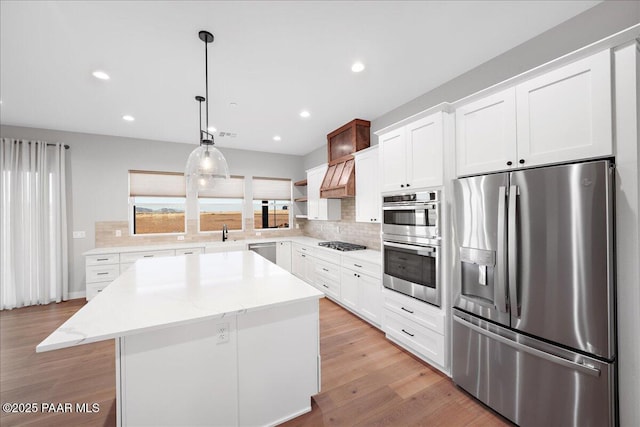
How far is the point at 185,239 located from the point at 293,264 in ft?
7.44

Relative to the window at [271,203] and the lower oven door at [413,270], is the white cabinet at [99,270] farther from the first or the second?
the lower oven door at [413,270]

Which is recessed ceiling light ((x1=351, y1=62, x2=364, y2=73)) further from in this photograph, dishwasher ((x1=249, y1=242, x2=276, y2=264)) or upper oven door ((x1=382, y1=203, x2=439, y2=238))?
dishwasher ((x1=249, y1=242, x2=276, y2=264))

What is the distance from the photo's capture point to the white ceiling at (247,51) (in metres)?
1.75

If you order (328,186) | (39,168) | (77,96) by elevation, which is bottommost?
(328,186)

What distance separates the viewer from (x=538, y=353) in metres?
1.57

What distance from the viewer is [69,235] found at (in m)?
4.26

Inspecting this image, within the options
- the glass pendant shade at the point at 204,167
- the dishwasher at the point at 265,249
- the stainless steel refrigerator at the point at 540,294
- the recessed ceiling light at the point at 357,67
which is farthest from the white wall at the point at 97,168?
the stainless steel refrigerator at the point at 540,294

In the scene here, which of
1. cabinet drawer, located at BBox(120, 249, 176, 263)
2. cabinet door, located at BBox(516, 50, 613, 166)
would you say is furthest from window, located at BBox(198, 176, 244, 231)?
cabinet door, located at BBox(516, 50, 613, 166)

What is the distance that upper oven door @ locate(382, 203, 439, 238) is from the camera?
2301 mm

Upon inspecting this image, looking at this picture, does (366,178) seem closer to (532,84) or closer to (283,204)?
(532,84)

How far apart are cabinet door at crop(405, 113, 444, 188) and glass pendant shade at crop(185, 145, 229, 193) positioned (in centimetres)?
184

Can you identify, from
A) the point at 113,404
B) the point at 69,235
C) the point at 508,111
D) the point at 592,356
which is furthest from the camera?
the point at 69,235

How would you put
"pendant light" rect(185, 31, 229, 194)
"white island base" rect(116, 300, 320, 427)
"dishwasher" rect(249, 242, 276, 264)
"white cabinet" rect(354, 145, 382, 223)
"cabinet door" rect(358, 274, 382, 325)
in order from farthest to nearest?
1. "dishwasher" rect(249, 242, 276, 264)
2. "white cabinet" rect(354, 145, 382, 223)
3. "cabinet door" rect(358, 274, 382, 325)
4. "pendant light" rect(185, 31, 229, 194)
5. "white island base" rect(116, 300, 320, 427)

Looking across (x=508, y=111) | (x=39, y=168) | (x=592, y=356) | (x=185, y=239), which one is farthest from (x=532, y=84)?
(x=39, y=168)
